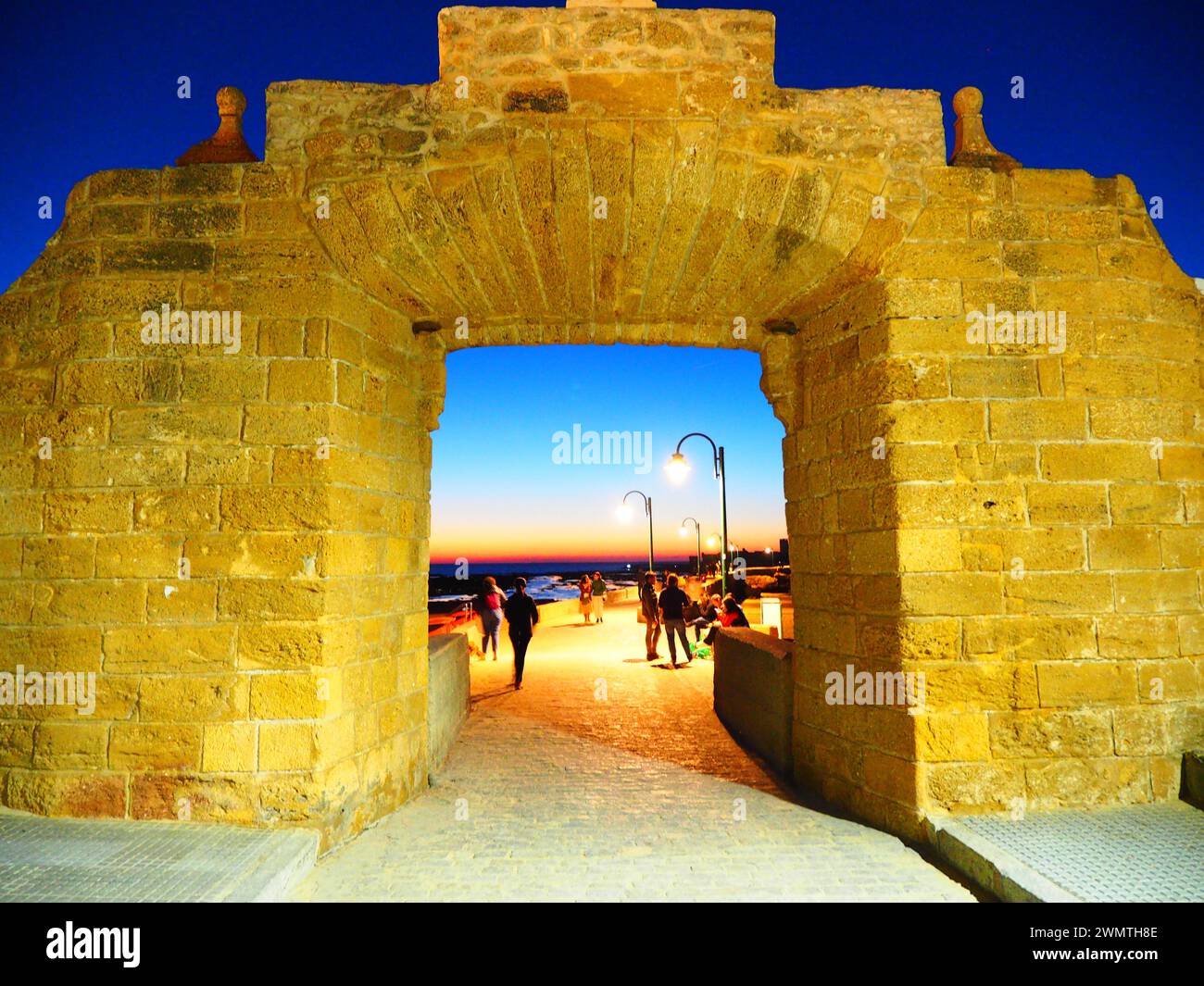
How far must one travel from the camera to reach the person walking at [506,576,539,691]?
7773mm

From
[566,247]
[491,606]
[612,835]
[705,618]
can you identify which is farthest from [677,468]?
[612,835]

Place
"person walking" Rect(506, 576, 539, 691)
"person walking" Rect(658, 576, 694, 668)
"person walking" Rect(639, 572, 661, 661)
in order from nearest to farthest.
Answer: "person walking" Rect(506, 576, 539, 691) < "person walking" Rect(658, 576, 694, 668) < "person walking" Rect(639, 572, 661, 661)

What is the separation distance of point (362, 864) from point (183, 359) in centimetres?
295

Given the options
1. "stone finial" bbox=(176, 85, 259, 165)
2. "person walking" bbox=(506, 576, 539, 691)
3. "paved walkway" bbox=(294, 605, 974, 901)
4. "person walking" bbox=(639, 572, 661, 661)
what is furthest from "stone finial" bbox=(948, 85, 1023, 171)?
"person walking" bbox=(639, 572, 661, 661)

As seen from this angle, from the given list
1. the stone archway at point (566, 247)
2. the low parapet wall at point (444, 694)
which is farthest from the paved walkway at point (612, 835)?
the stone archway at point (566, 247)

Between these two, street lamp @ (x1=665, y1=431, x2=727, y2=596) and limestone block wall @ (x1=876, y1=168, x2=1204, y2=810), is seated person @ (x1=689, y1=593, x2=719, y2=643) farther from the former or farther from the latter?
limestone block wall @ (x1=876, y1=168, x2=1204, y2=810)

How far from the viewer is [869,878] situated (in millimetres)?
2945

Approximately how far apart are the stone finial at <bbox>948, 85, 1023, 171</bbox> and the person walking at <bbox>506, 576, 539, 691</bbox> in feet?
20.7

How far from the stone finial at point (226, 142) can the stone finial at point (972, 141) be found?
14.7 ft

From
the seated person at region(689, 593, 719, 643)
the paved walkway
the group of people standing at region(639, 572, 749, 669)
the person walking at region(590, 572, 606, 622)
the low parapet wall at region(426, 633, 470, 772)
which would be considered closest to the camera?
the paved walkway

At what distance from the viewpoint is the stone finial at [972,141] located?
148 inches

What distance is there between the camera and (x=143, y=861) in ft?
8.93

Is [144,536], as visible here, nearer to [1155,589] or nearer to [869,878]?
[869,878]
